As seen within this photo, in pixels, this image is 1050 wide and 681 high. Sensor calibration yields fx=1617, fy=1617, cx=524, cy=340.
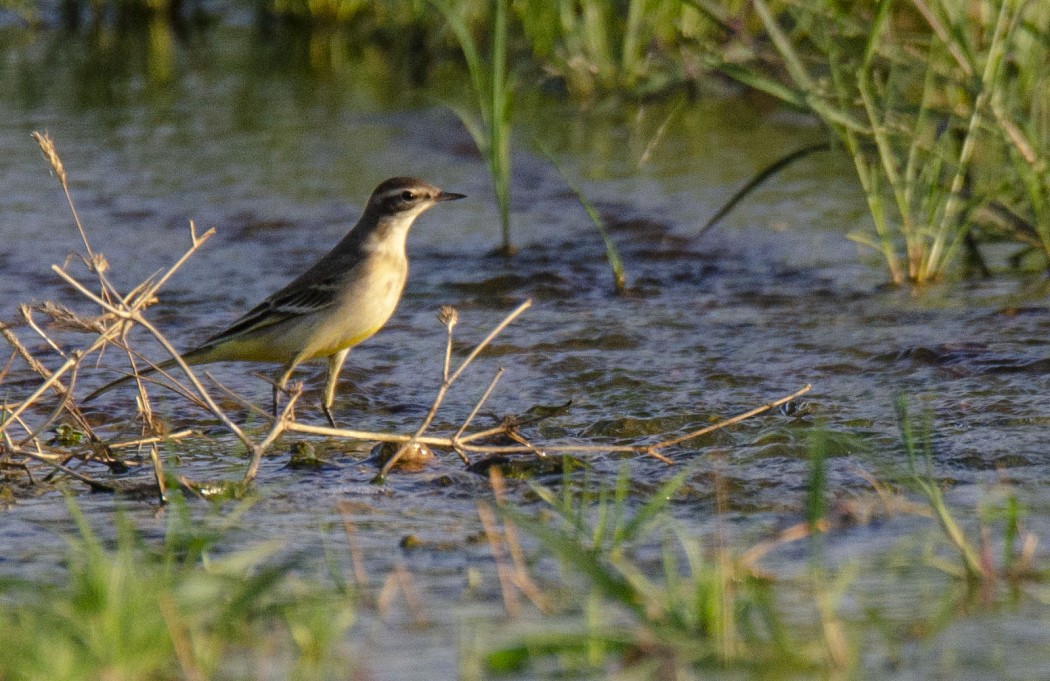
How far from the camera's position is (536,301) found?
8836 mm

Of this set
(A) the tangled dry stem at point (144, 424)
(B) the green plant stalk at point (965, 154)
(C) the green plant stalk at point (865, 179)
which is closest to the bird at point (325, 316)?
(A) the tangled dry stem at point (144, 424)

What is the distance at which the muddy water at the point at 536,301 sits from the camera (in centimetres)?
524

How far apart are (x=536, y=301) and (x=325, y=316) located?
1883 millimetres

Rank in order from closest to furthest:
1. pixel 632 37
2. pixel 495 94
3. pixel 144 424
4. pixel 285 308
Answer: pixel 144 424
pixel 285 308
pixel 495 94
pixel 632 37

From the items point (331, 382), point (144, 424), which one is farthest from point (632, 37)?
point (144, 424)

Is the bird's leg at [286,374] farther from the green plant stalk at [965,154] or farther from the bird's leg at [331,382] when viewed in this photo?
the green plant stalk at [965,154]

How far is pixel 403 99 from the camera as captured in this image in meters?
14.3

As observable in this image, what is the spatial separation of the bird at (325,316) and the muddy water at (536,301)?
0.28 m

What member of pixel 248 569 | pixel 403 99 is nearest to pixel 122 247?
pixel 403 99

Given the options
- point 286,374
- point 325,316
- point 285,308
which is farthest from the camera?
point 286,374

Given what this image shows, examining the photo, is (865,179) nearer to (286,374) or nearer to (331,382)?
(331,382)

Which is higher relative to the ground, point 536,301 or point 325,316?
point 325,316

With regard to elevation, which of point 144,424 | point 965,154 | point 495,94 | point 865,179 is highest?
point 495,94

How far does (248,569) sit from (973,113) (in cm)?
464
